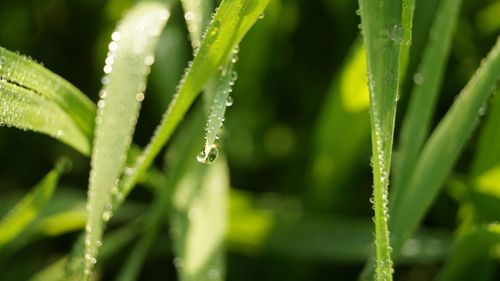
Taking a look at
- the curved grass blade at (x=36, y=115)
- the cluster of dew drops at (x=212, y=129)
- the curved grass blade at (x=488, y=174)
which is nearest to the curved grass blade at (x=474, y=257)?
the curved grass blade at (x=488, y=174)

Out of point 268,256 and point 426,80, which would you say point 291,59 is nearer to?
point 268,256

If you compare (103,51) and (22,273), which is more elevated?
(103,51)

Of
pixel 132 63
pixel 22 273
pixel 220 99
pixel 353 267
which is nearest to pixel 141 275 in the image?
pixel 22 273

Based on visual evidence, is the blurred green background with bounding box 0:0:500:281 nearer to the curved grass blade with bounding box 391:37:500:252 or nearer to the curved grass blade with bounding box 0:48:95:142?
the curved grass blade with bounding box 391:37:500:252

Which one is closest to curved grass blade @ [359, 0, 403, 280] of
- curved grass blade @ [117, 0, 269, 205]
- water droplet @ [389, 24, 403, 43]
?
water droplet @ [389, 24, 403, 43]

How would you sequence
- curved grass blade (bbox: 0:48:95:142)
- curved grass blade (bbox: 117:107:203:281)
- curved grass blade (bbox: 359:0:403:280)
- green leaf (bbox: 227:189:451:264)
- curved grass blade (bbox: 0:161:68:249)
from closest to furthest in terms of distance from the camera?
curved grass blade (bbox: 359:0:403:280) → curved grass blade (bbox: 0:48:95:142) → curved grass blade (bbox: 0:161:68:249) → curved grass blade (bbox: 117:107:203:281) → green leaf (bbox: 227:189:451:264)

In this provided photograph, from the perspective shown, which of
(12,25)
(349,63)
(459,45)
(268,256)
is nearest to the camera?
(349,63)

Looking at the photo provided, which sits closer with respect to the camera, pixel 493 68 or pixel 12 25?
pixel 493 68
